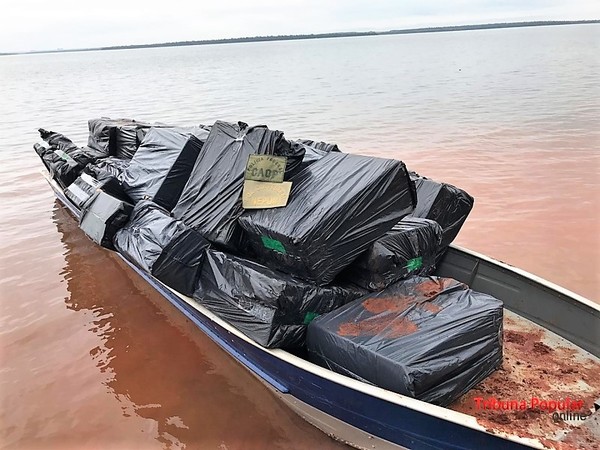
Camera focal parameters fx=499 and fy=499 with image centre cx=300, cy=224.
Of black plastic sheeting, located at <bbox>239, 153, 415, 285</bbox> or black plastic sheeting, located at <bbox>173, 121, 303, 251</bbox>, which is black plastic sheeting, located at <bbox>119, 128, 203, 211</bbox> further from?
black plastic sheeting, located at <bbox>239, 153, 415, 285</bbox>

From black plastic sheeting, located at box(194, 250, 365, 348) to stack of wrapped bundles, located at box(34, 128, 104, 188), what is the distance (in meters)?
3.45

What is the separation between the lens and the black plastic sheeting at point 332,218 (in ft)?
9.11

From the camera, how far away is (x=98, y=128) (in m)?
6.43

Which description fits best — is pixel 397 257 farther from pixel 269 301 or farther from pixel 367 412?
pixel 367 412

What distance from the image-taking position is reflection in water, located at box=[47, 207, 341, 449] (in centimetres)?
306

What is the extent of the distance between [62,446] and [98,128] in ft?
14.4

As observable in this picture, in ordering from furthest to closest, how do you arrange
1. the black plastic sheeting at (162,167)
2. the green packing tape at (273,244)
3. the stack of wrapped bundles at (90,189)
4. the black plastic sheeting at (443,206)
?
1. the stack of wrapped bundles at (90,189)
2. the black plastic sheeting at (162,167)
3. the black plastic sheeting at (443,206)
4. the green packing tape at (273,244)

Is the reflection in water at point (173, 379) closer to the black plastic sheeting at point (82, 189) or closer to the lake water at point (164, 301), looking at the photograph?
the lake water at point (164, 301)

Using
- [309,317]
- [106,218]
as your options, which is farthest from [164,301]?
[309,317]

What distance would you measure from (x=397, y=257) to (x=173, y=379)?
1.84 metres

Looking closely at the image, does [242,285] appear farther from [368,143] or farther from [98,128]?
[368,143]

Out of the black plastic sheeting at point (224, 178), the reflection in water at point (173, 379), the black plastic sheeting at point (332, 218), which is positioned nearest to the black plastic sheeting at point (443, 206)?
the black plastic sheeting at point (332, 218)

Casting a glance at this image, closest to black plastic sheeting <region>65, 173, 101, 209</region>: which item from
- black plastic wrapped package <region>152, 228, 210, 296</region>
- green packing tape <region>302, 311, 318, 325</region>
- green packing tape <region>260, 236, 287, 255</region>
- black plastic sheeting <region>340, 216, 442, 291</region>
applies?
black plastic wrapped package <region>152, 228, 210, 296</region>

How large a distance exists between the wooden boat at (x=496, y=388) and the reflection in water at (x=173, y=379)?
208mm
